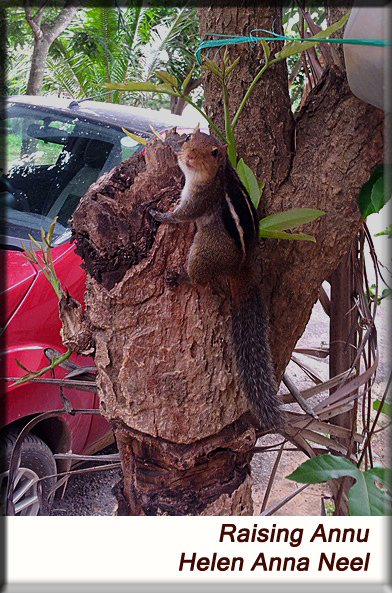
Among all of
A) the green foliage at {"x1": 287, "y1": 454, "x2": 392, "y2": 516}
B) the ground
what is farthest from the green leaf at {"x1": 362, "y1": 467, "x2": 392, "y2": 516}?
the ground

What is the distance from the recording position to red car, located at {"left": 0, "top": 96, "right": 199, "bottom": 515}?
83 cm

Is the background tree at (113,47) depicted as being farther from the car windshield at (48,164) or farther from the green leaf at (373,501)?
the green leaf at (373,501)

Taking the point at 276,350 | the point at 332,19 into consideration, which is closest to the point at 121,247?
the point at 276,350

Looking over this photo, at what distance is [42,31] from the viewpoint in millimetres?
751

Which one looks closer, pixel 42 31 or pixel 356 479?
pixel 356 479

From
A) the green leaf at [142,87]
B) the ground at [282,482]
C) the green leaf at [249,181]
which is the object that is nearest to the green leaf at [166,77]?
the green leaf at [142,87]

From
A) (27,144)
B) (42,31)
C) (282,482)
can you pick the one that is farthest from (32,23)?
(282,482)

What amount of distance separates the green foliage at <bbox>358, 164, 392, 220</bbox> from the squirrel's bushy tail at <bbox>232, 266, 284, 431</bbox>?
142 millimetres

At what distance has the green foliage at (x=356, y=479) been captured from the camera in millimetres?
475

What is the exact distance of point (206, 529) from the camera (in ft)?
1.87

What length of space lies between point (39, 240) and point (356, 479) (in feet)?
2.16

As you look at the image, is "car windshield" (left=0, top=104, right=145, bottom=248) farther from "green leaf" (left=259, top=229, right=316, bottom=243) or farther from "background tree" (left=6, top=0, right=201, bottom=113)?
"green leaf" (left=259, top=229, right=316, bottom=243)

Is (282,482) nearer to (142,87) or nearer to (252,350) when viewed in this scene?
(252,350)

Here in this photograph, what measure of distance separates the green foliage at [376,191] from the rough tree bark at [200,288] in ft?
0.14
